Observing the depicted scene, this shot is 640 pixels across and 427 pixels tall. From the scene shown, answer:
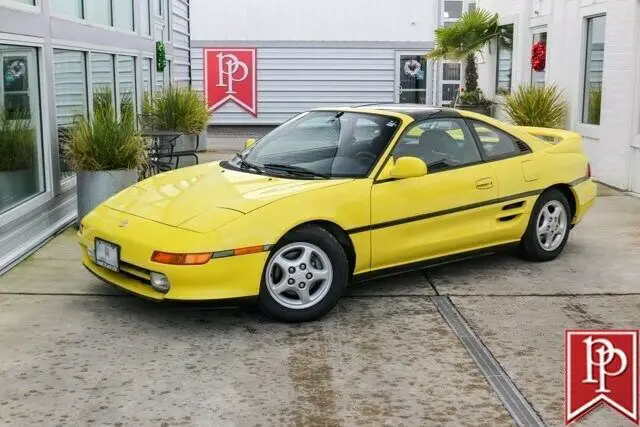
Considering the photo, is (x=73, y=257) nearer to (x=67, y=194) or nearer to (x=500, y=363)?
(x=67, y=194)

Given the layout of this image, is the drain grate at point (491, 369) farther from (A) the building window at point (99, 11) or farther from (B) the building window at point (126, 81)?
(B) the building window at point (126, 81)

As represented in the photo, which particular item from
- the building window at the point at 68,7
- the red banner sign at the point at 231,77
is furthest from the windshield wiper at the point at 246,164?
the red banner sign at the point at 231,77

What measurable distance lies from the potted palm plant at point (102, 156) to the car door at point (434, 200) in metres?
3.40

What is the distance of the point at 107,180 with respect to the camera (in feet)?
26.3

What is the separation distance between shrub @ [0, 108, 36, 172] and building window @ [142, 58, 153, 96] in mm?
5287

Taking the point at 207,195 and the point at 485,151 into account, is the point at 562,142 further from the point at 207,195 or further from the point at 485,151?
the point at 207,195

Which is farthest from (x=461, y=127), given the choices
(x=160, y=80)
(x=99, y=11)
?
(x=160, y=80)

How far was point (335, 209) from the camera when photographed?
533 centimetres

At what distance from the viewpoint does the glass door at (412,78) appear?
20797mm

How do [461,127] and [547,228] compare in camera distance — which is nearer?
[461,127]

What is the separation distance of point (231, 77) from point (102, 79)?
35.0ft

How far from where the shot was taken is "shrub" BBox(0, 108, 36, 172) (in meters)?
7.12

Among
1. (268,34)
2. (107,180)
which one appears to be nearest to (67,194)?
(107,180)

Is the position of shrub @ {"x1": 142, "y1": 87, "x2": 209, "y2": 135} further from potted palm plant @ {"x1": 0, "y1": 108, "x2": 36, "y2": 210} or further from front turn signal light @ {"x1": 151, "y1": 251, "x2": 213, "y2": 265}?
front turn signal light @ {"x1": 151, "y1": 251, "x2": 213, "y2": 265}
